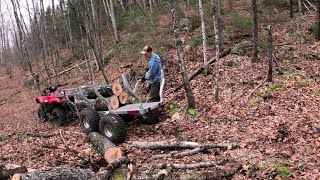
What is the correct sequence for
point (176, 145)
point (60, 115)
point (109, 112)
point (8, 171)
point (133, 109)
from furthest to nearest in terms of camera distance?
point (60, 115), point (109, 112), point (133, 109), point (176, 145), point (8, 171)

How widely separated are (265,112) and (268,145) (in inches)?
72.2

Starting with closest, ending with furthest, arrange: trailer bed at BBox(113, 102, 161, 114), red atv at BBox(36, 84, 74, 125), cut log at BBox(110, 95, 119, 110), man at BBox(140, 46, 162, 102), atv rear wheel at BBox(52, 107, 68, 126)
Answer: trailer bed at BBox(113, 102, 161, 114), cut log at BBox(110, 95, 119, 110), man at BBox(140, 46, 162, 102), atv rear wheel at BBox(52, 107, 68, 126), red atv at BBox(36, 84, 74, 125)

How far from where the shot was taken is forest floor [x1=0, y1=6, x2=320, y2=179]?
605 centimetres

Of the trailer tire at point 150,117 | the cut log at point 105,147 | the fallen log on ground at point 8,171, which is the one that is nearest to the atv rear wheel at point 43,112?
the cut log at point 105,147

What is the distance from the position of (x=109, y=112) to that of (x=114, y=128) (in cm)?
76

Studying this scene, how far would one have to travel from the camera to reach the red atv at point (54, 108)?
1091 centimetres

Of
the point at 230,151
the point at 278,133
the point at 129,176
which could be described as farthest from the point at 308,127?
the point at 129,176

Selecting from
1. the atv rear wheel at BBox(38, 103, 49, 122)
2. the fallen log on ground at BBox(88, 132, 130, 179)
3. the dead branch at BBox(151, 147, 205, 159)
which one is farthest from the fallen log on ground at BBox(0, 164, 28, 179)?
the atv rear wheel at BBox(38, 103, 49, 122)

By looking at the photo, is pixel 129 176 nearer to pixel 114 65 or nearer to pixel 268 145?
pixel 268 145

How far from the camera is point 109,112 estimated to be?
8531mm

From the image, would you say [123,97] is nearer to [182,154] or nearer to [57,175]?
[182,154]

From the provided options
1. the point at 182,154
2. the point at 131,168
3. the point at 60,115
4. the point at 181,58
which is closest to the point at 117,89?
the point at 181,58

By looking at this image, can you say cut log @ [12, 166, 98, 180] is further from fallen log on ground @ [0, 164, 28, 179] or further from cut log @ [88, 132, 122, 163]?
cut log @ [88, 132, 122, 163]

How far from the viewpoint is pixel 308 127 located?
22.7 ft
